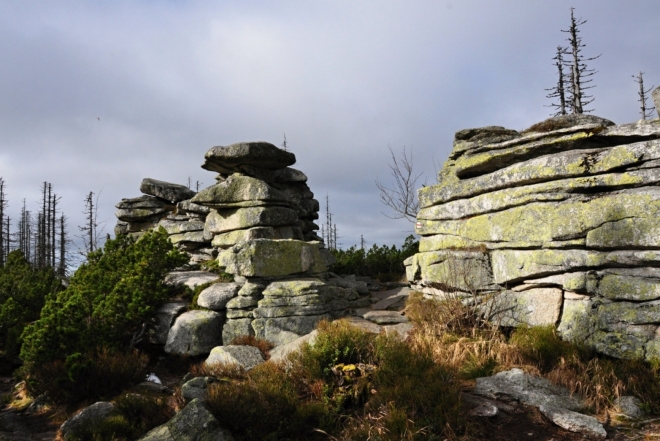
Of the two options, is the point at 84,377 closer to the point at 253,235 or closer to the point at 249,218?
the point at 253,235

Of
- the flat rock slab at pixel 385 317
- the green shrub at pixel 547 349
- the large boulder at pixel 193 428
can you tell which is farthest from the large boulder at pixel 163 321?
the green shrub at pixel 547 349

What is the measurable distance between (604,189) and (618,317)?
8.18 ft

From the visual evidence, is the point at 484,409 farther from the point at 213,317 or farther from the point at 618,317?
the point at 213,317

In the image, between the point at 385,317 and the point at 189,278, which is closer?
the point at 385,317

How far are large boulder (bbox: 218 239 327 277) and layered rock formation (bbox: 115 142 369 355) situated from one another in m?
0.03

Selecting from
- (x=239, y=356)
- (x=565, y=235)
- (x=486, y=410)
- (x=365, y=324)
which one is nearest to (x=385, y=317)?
(x=365, y=324)

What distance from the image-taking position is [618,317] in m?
7.59

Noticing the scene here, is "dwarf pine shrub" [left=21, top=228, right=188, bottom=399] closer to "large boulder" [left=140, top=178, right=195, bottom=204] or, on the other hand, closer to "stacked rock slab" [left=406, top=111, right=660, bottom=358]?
"large boulder" [left=140, top=178, right=195, bottom=204]

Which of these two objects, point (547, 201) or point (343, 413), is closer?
point (343, 413)

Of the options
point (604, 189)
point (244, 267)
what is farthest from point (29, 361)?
point (604, 189)

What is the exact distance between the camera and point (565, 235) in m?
8.49

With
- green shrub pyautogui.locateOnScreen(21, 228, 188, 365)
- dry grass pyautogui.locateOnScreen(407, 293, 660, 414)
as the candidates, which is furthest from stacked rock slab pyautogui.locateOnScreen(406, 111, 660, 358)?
green shrub pyautogui.locateOnScreen(21, 228, 188, 365)

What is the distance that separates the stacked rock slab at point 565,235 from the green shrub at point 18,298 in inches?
486

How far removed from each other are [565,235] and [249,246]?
800cm
